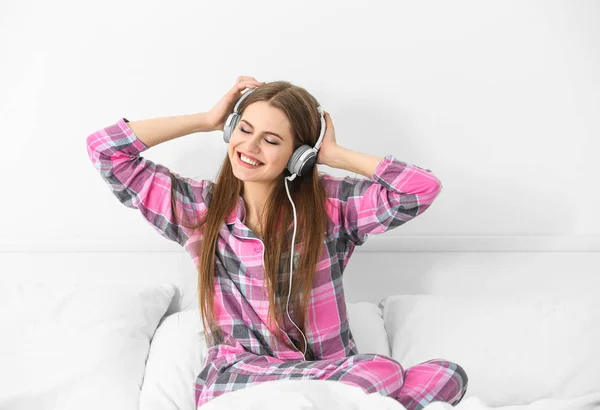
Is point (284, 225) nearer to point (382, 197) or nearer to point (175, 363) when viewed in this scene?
point (382, 197)

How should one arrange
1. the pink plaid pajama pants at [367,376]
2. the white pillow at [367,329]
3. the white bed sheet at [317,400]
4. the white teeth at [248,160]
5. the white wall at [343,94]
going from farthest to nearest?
1. the white wall at [343,94]
2. the white pillow at [367,329]
3. the white teeth at [248,160]
4. the pink plaid pajama pants at [367,376]
5. the white bed sheet at [317,400]

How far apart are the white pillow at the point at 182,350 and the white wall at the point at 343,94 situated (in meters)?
0.20

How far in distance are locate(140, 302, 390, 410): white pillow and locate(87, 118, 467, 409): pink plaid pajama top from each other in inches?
1.9

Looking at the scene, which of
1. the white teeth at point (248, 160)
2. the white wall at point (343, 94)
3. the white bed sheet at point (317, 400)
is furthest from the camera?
the white wall at point (343, 94)

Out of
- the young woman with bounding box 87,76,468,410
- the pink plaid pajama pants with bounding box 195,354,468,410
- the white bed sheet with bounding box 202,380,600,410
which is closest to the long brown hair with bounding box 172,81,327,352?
the young woman with bounding box 87,76,468,410

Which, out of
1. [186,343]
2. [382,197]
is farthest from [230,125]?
[186,343]

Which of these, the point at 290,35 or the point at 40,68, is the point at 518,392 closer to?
the point at 290,35

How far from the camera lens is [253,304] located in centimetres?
151

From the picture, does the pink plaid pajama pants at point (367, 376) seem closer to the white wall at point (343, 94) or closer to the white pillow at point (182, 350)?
the white pillow at point (182, 350)

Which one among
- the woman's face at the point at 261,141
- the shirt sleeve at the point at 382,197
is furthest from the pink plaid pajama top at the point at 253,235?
the woman's face at the point at 261,141

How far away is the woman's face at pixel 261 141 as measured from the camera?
1429 mm

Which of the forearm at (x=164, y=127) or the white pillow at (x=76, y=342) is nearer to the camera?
the white pillow at (x=76, y=342)

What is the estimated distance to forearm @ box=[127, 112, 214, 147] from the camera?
59.6 inches

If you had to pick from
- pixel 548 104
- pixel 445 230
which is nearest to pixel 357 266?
pixel 445 230
